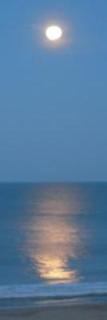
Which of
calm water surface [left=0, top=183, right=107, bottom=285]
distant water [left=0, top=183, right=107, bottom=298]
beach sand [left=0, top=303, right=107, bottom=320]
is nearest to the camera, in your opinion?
beach sand [left=0, top=303, right=107, bottom=320]

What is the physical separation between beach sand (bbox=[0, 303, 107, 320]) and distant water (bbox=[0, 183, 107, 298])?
128cm

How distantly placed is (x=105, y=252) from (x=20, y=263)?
20.0 feet

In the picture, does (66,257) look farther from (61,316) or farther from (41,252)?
(61,316)

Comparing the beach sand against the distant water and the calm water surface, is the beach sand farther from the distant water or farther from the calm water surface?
the calm water surface

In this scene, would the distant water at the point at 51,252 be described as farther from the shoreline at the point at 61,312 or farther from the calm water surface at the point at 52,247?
the shoreline at the point at 61,312

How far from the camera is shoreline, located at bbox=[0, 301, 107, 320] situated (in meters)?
6.61

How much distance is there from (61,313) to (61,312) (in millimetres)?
47

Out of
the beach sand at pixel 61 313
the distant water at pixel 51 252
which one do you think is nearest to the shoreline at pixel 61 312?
the beach sand at pixel 61 313

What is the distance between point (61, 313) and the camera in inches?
266

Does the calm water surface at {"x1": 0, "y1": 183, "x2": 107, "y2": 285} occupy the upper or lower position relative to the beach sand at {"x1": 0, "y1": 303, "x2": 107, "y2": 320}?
upper

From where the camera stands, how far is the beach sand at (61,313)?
6598mm

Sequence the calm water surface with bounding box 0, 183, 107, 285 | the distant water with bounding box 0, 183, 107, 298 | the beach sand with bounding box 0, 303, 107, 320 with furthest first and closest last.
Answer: the calm water surface with bounding box 0, 183, 107, 285 < the distant water with bounding box 0, 183, 107, 298 < the beach sand with bounding box 0, 303, 107, 320

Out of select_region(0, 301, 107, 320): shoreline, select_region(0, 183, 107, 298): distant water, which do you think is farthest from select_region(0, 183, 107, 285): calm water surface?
select_region(0, 301, 107, 320): shoreline

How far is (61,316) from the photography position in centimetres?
664
